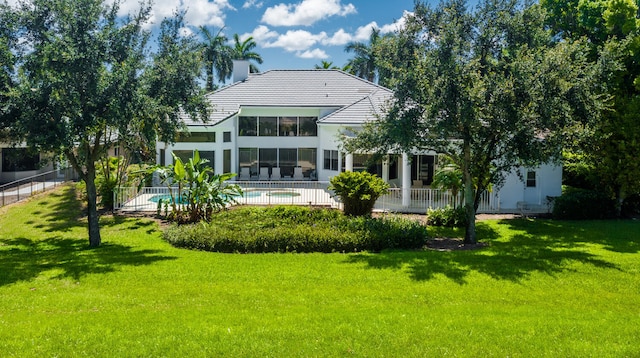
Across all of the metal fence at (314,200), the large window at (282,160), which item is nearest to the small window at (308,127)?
the large window at (282,160)

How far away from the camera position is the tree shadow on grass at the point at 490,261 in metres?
12.6

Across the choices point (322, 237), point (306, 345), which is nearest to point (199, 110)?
point (322, 237)

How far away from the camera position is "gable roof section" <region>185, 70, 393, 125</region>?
34000mm

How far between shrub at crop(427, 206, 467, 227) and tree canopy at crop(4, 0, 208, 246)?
1139cm

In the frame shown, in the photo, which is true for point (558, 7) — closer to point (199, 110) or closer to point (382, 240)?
point (382, 240)

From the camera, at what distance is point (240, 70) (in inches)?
1487

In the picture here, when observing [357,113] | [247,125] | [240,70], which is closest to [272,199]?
[357,113]

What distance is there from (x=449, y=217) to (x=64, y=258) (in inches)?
558

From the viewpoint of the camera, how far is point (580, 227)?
20.9m

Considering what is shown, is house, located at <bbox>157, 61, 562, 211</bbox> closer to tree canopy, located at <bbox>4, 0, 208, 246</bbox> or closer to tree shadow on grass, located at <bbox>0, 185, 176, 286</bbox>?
tree shadow on grass, located at <bbox>0, 185, 176, 286</bbox>

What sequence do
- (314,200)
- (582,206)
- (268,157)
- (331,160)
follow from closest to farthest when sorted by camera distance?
(582,206) → (314,200) → (331,160) → (268,157)

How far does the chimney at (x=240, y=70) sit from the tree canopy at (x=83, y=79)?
21.7 meters

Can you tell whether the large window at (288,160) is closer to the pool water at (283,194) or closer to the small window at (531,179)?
the pool water at (283,194)

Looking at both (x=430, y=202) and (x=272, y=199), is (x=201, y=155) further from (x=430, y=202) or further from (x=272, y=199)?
(x=430, y=202)
